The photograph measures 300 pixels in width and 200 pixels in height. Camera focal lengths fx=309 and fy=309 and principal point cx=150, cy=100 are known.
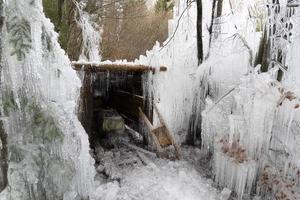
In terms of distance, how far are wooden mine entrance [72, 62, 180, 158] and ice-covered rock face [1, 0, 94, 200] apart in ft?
4.71

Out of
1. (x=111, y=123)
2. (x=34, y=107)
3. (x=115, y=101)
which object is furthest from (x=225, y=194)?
(x=115, y=101)

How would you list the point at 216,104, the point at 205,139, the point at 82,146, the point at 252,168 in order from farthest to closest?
the point at 205,139, the point at 216,104, the point at 252,168, the point at 82,146

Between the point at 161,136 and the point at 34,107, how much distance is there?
2813mm

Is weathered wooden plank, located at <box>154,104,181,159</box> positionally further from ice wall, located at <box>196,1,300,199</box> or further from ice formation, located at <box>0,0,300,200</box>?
ice wall, located at <box>196,1,300,199</box>

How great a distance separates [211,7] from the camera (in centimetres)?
578

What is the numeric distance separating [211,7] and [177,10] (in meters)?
0.68

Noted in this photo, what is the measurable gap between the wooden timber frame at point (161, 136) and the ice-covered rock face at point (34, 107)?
6.65 feet

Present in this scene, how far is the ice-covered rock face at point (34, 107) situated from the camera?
250 cm

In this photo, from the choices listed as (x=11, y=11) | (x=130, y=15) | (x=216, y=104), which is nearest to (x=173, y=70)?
(x=216, y=104)

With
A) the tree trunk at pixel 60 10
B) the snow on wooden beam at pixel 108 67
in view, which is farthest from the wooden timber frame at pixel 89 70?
the tree trunk at pixel 60 10

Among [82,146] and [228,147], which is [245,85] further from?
[82,146]

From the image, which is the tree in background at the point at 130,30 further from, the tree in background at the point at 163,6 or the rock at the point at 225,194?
the rock at the point at 225,194

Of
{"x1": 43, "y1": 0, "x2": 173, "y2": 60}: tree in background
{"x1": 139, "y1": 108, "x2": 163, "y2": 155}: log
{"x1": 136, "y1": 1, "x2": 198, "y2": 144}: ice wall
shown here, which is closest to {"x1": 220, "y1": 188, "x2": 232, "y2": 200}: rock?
{"x1": 139, "y1": 108, "x2": 163, "y2": 155}: log

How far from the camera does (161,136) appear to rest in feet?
17.3
